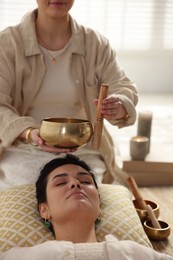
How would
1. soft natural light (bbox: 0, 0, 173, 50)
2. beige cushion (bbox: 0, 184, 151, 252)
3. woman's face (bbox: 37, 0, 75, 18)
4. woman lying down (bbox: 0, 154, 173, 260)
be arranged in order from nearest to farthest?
woman lying down (bbox: 0, 154, 173, 260)
beige cushion (bbox: 0, 184, 151, 252)
woman's face (bbox: 37, 0, 75, 18)
soft natural light (bbox: 0, 0, 173, 50)

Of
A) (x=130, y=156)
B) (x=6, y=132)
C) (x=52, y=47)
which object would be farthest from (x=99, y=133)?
(x=130, y=156)

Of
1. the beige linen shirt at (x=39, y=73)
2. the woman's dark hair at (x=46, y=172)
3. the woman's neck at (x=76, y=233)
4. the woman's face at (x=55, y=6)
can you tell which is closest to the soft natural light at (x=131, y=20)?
the beige linen shirt at (x=39, y=73)

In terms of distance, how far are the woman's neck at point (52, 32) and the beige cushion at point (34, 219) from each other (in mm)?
664

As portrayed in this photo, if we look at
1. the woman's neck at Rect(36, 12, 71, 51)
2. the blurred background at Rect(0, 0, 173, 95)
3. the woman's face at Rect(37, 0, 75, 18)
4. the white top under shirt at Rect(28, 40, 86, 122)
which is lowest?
the blurred background at Rect(0, 0, 173, 95)

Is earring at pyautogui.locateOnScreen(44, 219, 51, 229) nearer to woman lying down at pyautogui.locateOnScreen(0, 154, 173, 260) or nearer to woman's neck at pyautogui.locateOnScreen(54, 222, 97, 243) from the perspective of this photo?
woman lying down at pyautogui.locateOnScreen(0, 154, 173, 260)

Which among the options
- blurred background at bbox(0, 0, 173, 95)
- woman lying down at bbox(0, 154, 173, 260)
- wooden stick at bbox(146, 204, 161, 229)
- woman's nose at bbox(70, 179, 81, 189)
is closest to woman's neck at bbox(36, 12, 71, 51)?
woman lying down at bbox(0, 154, 173, 260)

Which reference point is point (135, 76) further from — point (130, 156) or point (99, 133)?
point (99, 133)

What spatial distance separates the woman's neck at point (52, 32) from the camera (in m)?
2.19

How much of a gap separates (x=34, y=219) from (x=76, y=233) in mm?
257

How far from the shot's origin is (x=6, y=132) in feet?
6.57

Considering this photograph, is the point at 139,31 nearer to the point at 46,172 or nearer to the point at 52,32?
the point at 52,32

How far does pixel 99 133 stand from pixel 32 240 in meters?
0.49

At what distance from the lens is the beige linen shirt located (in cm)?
208

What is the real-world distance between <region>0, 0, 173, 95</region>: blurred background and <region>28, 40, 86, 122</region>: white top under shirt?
2.35m
